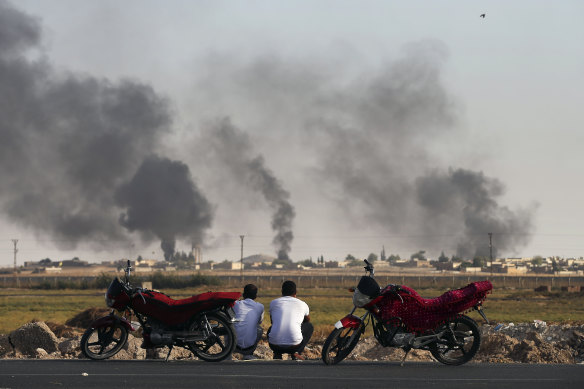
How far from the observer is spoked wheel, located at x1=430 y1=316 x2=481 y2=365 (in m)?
15.0

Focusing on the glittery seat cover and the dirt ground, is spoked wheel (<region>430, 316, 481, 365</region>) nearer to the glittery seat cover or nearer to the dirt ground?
the glittery seat cover

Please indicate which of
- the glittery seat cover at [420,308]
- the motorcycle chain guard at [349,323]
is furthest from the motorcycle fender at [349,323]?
the glittery seat cover at [420,308]

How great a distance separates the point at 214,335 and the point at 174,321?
818 mm

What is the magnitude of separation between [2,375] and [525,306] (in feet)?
207

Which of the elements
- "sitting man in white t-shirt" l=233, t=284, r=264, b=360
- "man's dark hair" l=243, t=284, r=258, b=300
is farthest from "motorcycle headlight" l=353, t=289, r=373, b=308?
"man's dark hair" l=243, t=284, r=258, b=300

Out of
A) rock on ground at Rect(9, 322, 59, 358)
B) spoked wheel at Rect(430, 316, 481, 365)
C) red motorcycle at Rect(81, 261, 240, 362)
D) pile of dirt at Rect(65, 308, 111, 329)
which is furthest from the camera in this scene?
pile of dirt at Rect(65, 308, 111, 329)

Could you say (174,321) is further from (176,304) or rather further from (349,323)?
(349,323)

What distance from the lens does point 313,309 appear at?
65.5 meters

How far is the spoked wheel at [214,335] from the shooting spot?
1531 cm

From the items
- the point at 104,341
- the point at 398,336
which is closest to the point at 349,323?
the point at 398,336

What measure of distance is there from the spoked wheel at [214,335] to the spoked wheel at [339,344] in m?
1.74

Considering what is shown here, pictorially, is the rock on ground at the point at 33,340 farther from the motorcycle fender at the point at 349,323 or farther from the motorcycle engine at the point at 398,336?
the motorcycle engine at the point at 398,336

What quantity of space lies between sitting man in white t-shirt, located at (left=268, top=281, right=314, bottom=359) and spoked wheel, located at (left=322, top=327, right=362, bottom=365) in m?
0.56

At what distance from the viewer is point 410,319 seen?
49.4ft
